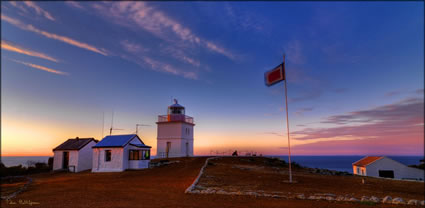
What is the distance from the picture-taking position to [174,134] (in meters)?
37.1

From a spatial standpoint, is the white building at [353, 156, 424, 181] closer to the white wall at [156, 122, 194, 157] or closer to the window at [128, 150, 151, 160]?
the white wall at [156, 122, 194, 157]

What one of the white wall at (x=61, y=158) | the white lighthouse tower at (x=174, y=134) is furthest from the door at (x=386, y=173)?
the white wall at (x=61, y=158)

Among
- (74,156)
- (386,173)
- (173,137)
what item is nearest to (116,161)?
A: (74,156)

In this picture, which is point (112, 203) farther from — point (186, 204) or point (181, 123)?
point (181, 123)

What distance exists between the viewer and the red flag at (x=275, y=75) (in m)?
17.8

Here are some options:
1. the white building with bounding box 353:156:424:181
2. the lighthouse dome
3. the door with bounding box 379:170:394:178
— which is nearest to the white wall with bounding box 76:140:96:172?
the lighthouse dome

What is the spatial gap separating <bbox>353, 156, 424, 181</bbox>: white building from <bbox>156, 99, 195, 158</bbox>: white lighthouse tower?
2939cm

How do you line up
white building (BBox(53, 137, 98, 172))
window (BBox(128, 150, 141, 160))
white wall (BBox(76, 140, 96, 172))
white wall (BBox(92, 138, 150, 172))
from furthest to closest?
white wall (BBox(76, 140, 96, 172)), white building (BBox(53, 137, 98, 172)), window (BBox(128, 150, 141, 160)), white wall (BBox(92, 138, 150, 172))

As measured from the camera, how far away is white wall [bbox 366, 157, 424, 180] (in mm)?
40688

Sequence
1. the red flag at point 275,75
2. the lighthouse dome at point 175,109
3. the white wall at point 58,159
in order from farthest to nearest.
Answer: the lighthouse dome at point 175,109
the white wall at point 58,159
the red flag at point 275,75

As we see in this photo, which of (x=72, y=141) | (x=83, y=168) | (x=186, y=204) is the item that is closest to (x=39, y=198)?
(x=186, y=204)

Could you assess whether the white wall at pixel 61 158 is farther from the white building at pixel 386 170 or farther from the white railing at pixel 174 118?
the white building at pixel 386 170

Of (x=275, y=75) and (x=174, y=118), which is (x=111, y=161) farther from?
(x=275, y=75)

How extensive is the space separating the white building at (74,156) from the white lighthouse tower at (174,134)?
392 inches
